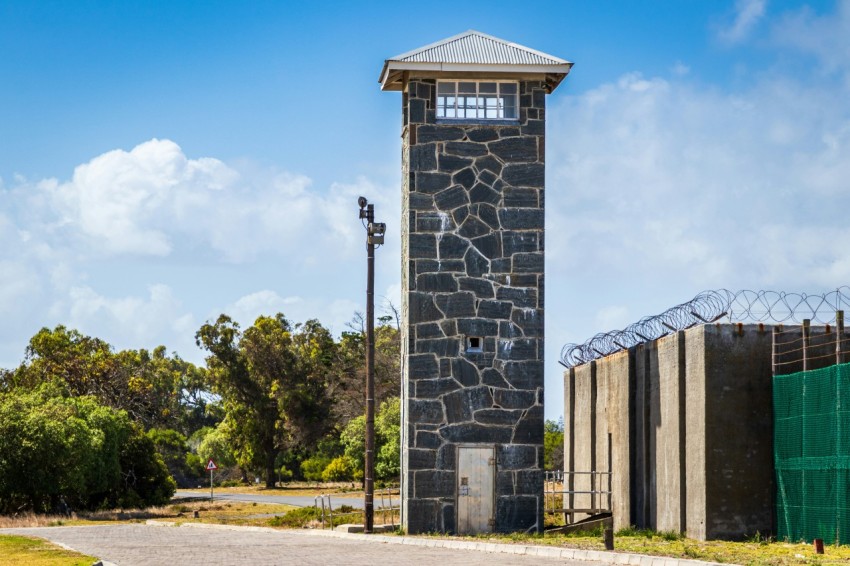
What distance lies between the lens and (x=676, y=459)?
934 inches

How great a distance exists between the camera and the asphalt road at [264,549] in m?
18.3

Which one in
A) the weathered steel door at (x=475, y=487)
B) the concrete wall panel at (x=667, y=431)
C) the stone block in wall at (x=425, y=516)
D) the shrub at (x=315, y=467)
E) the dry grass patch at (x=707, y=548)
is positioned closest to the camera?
the dry grass patch at (x=707, y=548)

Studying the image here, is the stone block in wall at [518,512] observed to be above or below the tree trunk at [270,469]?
above

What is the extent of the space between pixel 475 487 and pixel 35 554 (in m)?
10.1

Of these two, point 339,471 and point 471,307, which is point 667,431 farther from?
point 339,471

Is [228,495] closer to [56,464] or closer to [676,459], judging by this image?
[56,464]

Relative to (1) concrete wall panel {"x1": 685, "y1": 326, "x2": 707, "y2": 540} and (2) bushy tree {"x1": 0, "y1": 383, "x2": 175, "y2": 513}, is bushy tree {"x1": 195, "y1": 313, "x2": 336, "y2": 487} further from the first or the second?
(1) concrete wall panel {"x1": 685, "y1": 326, "x2": 707, "y2": 540}

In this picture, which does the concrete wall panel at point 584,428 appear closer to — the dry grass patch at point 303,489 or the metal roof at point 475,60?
the metal roof at point 475,60

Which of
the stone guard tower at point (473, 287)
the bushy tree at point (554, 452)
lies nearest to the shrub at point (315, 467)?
the bushy tree at point (554, 452)

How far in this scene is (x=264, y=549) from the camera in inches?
836

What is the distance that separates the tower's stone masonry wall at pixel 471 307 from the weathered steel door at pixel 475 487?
0.54 ft

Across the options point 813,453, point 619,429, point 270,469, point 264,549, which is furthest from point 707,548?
point 270,469

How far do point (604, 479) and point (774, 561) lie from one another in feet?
43.8

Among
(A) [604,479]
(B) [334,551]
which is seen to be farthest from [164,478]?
(B) [334,551]
